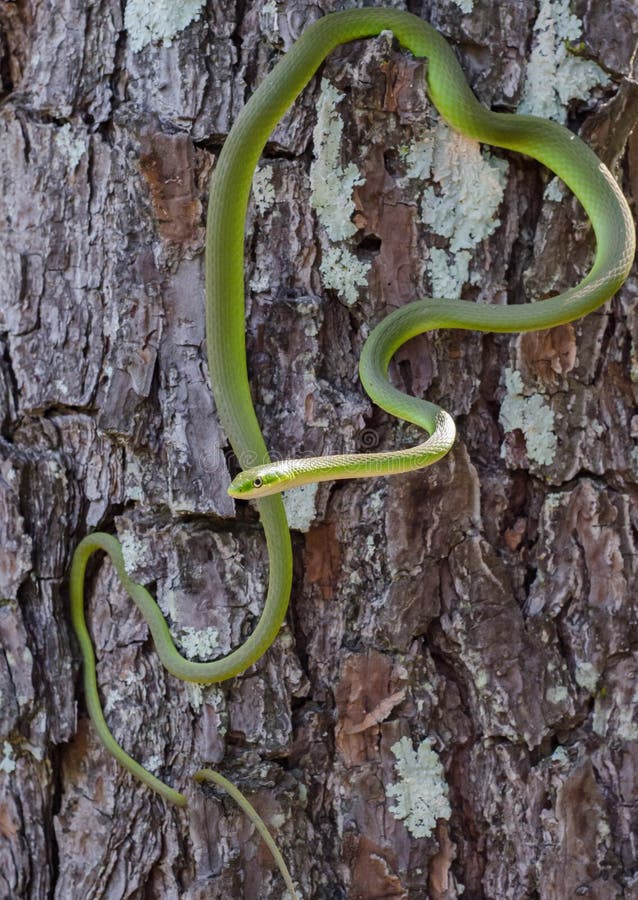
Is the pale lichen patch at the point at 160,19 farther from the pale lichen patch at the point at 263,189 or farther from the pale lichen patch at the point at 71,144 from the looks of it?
the pale lichen patch at the point at 263,189

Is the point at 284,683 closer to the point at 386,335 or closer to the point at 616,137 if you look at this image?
the point at 386,335

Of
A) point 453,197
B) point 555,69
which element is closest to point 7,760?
point 453,197

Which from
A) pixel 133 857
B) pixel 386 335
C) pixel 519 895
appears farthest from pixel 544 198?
pixel 133 857

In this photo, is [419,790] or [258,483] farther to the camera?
[419,790]

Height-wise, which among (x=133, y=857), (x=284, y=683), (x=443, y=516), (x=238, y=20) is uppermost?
(x=238, y=20)

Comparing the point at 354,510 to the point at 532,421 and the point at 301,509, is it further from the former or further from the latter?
the point at 532,421
